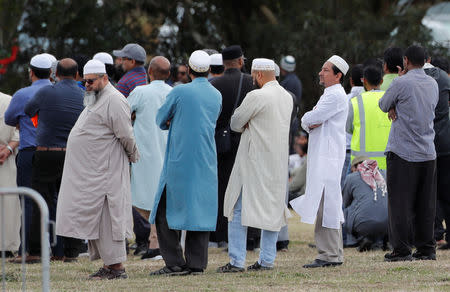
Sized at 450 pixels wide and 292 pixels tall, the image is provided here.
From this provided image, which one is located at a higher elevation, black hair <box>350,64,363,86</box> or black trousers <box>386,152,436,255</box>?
black hair <box>350,64,363,86</box>

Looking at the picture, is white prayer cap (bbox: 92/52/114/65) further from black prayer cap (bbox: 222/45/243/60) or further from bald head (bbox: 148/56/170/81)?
black prayer cap (bbox: 222/45/243/60)

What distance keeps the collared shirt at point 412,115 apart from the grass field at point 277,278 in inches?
41.0

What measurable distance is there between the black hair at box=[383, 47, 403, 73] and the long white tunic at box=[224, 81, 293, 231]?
1.87 metres

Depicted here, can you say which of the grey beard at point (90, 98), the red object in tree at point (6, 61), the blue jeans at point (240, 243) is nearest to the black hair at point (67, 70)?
the grey beard at point (90, 98)

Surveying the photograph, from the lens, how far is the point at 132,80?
11.4 m

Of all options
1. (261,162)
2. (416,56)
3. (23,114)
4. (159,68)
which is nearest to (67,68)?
(23,114)

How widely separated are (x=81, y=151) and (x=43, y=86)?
204cm

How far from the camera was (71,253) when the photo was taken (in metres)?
10.7

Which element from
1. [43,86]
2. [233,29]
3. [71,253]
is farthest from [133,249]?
[233,29]

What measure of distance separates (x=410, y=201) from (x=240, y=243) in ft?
5.63

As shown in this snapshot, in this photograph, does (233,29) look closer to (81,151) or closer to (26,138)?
(26,138)

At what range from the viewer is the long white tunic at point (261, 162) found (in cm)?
920

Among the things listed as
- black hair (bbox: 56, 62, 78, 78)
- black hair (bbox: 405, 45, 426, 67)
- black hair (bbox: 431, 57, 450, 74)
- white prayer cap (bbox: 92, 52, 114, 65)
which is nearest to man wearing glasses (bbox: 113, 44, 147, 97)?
white prayer cap (bbox: 92, 52, 114, 65)

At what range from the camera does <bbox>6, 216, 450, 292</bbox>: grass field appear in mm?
8008
